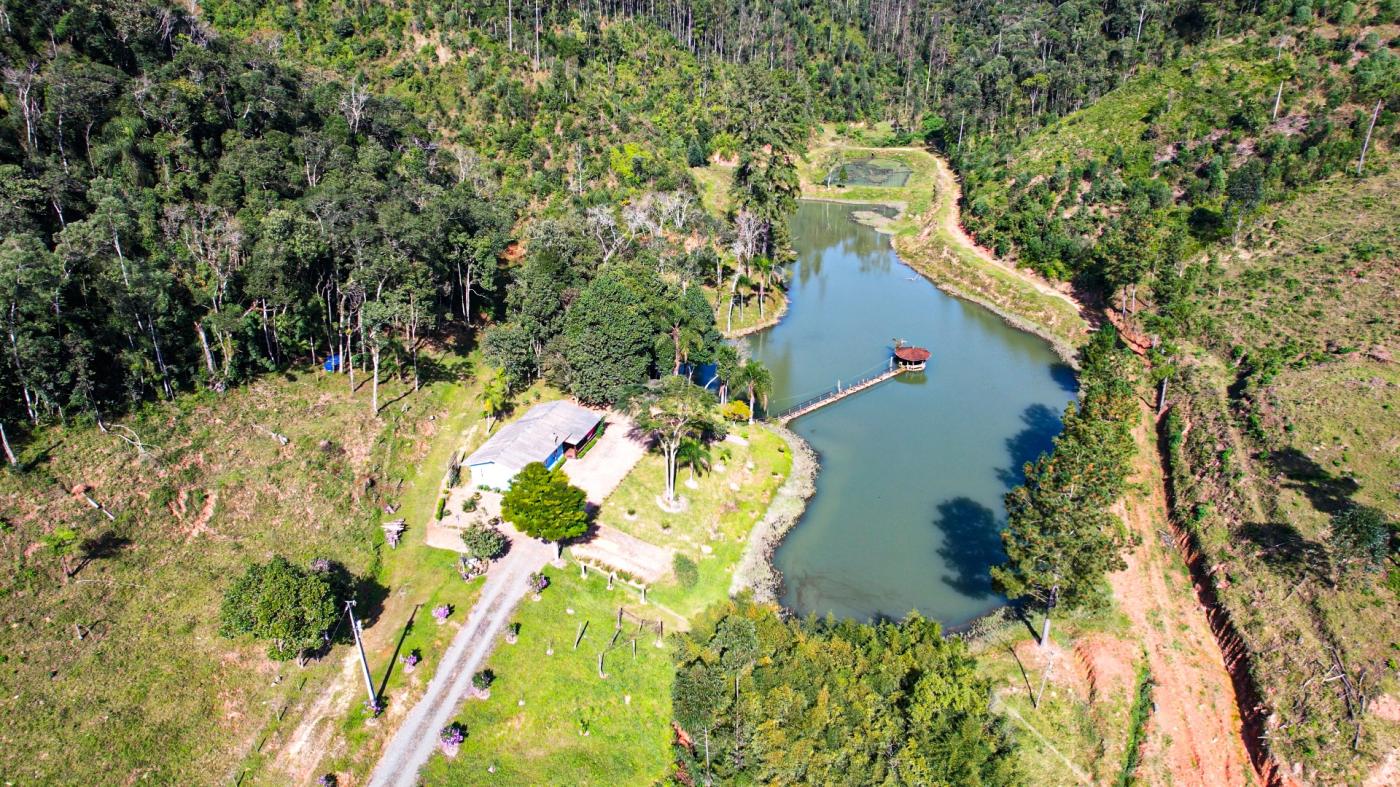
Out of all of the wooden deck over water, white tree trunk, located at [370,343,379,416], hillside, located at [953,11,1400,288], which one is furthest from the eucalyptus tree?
hillside, located at [953,11,1400,288]

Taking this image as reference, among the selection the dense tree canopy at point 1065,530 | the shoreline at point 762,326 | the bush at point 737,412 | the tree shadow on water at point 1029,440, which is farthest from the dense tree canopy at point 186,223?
the tree shadow on water at point 1029,440

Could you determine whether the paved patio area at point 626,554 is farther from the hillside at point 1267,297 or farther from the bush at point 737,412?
the hillside at point 1267,297

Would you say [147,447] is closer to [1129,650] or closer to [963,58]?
[1129,650]

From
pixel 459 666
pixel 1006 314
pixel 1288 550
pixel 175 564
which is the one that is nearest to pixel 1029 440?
pixel 1288 550

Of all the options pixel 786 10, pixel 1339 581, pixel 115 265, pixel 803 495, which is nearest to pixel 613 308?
pixel 803 495

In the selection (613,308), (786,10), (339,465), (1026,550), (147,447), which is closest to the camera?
(1026,550)

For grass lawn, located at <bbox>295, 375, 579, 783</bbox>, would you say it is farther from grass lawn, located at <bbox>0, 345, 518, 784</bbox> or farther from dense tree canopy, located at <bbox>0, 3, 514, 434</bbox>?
dense tree canopy, located at <bbox>0, 3, 514, 434</bbox>

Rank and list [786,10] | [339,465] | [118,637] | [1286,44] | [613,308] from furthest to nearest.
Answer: [786,10] < [1286,44] < [613,308] < [339,465] < [118,637]
